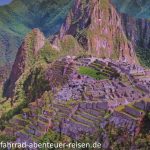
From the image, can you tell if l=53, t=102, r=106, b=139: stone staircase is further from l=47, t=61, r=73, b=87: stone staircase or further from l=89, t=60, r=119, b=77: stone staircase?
l=89, t=60, r=119, b=77: stone staircase

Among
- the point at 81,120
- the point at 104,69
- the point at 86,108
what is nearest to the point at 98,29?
the point at 104,69

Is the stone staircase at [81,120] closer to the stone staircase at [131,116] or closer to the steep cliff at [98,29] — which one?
the stone staircase at [131,116]

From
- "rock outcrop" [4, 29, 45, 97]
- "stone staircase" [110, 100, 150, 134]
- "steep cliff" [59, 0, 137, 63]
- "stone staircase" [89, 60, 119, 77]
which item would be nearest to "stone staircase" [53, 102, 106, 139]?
Answer: "stone staircase" [110, 100, 150, 134]

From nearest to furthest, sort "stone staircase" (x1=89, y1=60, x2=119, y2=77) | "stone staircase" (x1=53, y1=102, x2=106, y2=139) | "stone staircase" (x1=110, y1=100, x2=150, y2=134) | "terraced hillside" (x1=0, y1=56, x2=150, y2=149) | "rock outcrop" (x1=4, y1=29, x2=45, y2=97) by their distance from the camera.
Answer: "stone staircase" (x1=110, y1=100, x2=150, y2=134) < "terraced hillside" (x1=0, y1=56, x2=150, y2=149) < "stone staircase" (x1=53, y1=102, x2=106, y2=139) < "stone staircase" (x1=89, y1=60, x2=119, y2=77) < "rock outcrop" (x1=4, y1=29, x2=45, y2=97)

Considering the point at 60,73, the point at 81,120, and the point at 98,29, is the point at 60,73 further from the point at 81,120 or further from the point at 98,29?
the point at 98,29

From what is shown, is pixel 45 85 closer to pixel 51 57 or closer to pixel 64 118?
pixel 64 118

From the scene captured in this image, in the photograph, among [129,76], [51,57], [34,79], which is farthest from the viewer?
[51,57]

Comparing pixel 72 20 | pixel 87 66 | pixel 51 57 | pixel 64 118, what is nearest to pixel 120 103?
pixel 64 118
